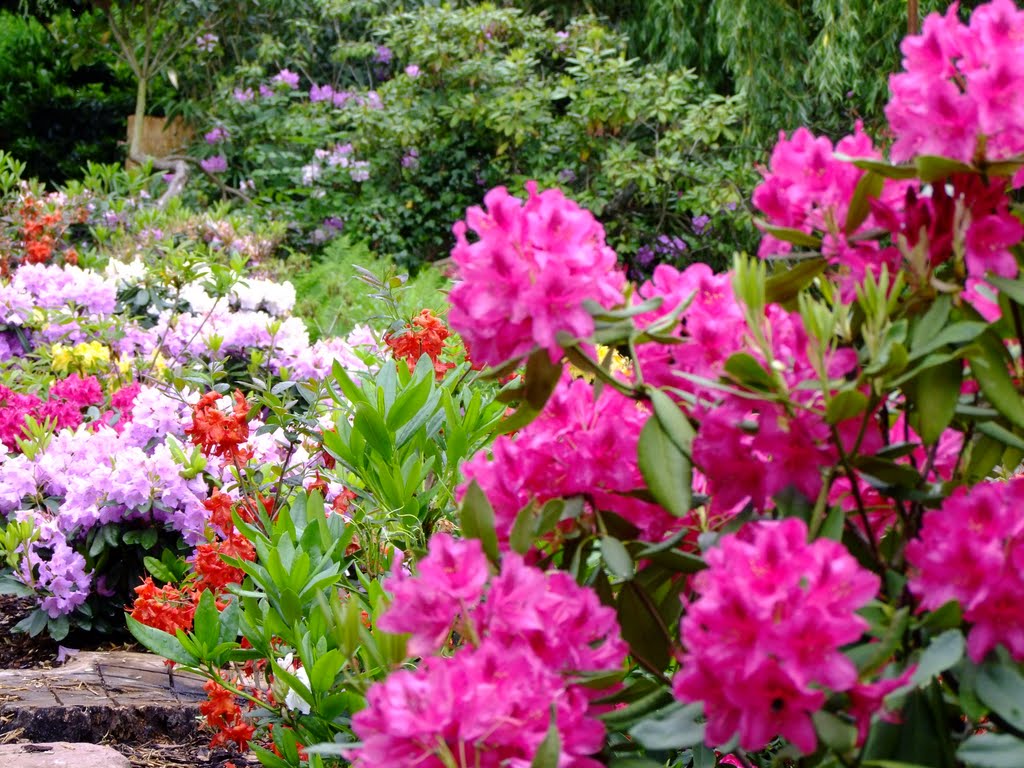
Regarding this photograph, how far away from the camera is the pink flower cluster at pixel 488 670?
73cm

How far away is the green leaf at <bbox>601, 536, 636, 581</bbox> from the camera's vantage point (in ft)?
2.72

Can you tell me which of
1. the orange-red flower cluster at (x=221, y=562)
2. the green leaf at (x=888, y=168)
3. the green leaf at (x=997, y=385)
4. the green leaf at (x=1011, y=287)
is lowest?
the orange-red flower cluster at (x=221, y=562)

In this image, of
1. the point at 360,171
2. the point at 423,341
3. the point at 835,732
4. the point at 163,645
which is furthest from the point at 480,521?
the point at 360,171

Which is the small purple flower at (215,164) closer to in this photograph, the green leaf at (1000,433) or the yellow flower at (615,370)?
the yellow flower at (615,370)

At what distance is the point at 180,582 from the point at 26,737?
46 centimetres

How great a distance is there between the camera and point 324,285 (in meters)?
6.48

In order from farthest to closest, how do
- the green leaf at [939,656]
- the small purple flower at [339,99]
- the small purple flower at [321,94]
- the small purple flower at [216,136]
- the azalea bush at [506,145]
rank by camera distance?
the small purple flower at [339,99], the small purple flower at [321,94], the small purple flower at [216,136], the azalea bush at [506,145], the green leaf at [939,656]

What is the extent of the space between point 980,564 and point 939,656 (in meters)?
0.09

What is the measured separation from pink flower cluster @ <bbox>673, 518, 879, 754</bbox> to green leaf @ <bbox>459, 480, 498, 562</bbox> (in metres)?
0.20

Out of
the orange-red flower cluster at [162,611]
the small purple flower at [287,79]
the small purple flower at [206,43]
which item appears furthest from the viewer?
the small purple flower at [287,79]

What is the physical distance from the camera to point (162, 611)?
1902 millimetres

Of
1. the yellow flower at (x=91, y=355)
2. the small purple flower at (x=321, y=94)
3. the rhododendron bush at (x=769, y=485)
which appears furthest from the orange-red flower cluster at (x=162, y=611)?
the small purple flower at (x=321, y=94)

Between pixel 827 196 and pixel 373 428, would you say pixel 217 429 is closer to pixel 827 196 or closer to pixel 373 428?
pixel 373 428

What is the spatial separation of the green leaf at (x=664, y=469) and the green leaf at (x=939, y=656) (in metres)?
0.19
